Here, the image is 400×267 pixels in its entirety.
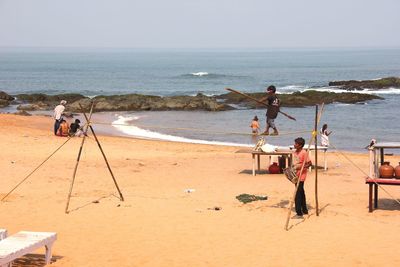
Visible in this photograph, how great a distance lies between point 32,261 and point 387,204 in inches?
273

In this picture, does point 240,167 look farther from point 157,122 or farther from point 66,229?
point 157,122

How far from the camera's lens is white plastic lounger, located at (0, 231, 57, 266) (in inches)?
314

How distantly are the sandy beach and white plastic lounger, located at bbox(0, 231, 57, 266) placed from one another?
38 centimetres

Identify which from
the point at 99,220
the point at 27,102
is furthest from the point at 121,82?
the point at 99,220

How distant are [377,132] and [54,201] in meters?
21.9

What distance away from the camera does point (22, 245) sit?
8.38 metres

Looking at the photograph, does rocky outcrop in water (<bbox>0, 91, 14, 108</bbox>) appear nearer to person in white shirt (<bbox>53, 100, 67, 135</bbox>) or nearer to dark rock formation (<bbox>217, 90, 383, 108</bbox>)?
dark rock formation (<bbox>217, 90, 383, 108</bbox>)

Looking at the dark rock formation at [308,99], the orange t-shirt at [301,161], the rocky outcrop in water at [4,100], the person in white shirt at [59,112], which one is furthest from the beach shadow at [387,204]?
the rocky outcrop in water at [4,100]

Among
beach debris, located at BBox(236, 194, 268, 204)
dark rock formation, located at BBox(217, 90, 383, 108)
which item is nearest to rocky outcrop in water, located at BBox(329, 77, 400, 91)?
dark rock formation, located at BBox(217, 90, 383, 108)

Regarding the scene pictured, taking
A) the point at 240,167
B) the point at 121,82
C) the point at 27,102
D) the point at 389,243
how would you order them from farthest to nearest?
1. the point at 121,82
2. the point at 27,102
3. the point at 240,167
4. the point at 389,243

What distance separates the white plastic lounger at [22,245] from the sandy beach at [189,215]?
38cm

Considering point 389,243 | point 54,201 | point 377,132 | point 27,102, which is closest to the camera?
point 389,243

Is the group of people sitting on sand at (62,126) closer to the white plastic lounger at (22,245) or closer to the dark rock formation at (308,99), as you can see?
the white plastic lounger at (22,245)

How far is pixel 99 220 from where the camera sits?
1161cm
